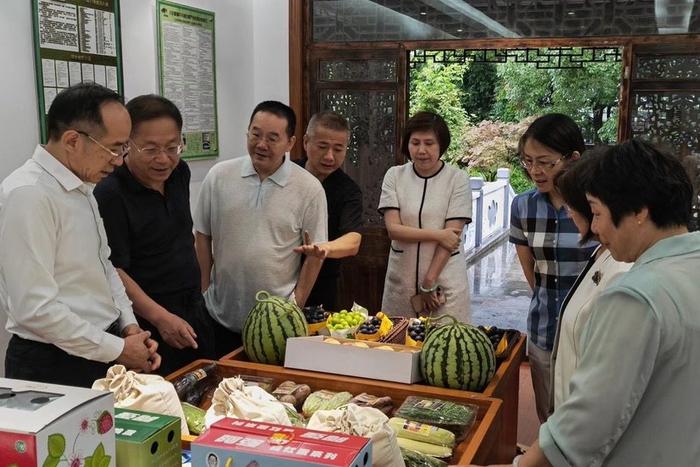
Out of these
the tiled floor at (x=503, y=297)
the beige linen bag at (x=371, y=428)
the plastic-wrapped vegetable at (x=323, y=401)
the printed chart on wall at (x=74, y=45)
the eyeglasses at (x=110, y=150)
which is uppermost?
the printed chart on wall at (x=74, y=45)

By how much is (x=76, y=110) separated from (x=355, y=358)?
997 millimetres

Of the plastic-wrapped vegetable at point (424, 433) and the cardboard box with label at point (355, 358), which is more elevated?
the cardboard box with label at point (355, 358)

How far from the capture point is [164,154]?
7.27 feet

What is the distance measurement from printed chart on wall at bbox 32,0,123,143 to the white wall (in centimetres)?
4

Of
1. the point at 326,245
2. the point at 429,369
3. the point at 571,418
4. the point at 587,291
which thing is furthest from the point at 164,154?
the point at 571,418

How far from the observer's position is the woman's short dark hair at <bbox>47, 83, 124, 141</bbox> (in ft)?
6.03

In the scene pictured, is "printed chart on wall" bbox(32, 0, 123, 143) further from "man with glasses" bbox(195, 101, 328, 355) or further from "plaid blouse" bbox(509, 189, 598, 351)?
"plaid blouse" bbox(509, 189, 598, 351)

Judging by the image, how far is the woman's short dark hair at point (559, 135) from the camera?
240cm

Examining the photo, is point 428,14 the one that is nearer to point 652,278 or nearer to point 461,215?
point 461,215

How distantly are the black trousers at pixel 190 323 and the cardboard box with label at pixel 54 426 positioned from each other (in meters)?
1.23

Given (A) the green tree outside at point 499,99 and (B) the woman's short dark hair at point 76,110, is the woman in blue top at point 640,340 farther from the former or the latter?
(A) the green tree outside at point 499,99

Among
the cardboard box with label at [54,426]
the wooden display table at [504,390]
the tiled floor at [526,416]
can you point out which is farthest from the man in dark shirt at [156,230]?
the tiled floor at [526,416]

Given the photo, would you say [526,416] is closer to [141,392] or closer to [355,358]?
[355,358]

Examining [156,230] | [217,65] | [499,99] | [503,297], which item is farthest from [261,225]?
[499,99]
